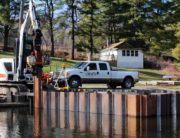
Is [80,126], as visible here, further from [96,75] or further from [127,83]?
[127,83]

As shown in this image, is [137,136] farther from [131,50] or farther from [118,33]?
[118,33]

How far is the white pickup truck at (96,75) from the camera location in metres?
37.5

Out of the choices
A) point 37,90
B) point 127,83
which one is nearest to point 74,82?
point 127,83

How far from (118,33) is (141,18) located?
6047mm

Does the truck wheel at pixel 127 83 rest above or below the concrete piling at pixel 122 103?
above

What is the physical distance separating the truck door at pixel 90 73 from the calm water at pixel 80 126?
9063mm

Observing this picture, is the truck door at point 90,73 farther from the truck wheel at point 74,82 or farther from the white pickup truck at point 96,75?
the truck wheel at point 74,82

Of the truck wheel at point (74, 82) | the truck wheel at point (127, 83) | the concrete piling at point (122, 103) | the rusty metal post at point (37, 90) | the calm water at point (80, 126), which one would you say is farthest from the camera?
the truck wheel at point (127, 83)

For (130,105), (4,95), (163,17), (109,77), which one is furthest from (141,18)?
(130,105)

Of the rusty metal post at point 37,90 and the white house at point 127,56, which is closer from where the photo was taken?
the rusty metal post at point 37,90

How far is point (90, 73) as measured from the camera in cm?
3831

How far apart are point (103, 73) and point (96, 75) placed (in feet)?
2.11

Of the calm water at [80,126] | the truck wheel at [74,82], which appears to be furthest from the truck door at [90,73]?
the calm water at [80,126]

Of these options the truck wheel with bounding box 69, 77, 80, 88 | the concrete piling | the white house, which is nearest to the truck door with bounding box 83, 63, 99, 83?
the truck wheel with bounding box 69, 77, 80, 88
